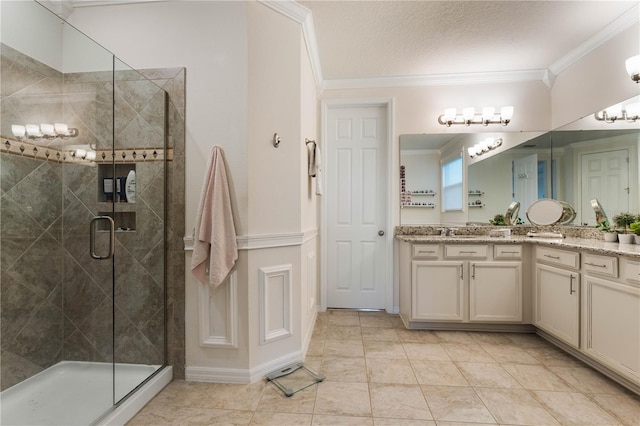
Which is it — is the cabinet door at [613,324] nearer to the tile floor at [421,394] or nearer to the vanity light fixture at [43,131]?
the tile floor at [421,394]

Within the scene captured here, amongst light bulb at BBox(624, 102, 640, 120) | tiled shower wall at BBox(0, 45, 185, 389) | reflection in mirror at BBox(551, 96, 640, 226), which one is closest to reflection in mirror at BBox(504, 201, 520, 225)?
reflection in mirror at BBox(551, 96, 640, 226)

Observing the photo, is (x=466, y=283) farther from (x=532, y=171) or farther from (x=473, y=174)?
(x=532, y=171)

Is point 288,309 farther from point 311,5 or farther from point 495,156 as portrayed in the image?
point 495,156

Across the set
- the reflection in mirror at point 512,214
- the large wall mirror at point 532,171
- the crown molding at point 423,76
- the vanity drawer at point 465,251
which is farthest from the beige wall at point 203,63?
the reflection in mirror at point 512,214

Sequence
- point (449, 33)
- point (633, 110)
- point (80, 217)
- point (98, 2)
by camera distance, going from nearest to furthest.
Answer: point (80, 217) → point (98, 2) → point (633, 110) → point (449, 33)

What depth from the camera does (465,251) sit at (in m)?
2.83

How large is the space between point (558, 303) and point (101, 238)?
3.56 metres

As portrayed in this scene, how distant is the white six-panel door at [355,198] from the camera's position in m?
3.51

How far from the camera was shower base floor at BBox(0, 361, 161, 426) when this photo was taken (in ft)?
5.24

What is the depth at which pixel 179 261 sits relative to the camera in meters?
2.04

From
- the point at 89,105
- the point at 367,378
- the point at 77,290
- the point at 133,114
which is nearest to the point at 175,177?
the point at 133,114

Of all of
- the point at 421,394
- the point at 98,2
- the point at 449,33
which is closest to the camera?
the point at 421,394

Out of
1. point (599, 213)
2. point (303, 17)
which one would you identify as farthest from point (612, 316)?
point (303, 17)

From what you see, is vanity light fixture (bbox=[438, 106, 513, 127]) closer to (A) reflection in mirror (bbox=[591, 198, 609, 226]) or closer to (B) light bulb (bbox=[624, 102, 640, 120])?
(B) light bulb (bbox=[624, 102, 640, 120])
